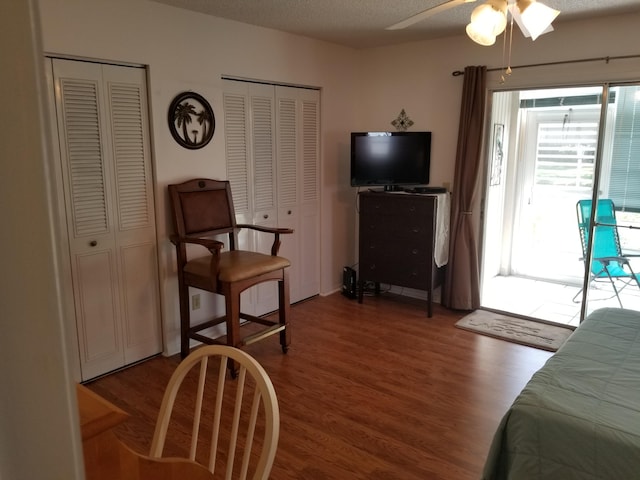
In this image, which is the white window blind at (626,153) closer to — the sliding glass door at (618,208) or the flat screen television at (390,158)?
the sliding glass door at (618,208)

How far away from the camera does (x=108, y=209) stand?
10.5 ft

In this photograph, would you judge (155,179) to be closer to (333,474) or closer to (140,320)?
(140,320)

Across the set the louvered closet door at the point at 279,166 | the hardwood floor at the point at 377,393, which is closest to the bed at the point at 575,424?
the hardwood floor at the point at 377,393

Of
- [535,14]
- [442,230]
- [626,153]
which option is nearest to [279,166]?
[442,230]

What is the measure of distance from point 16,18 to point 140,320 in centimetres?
341

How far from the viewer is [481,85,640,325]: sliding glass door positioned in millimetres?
4992

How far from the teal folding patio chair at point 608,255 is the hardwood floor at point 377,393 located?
3.28 ft

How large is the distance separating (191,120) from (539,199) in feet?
13.4

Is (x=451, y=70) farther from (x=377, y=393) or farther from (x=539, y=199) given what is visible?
(x=377, y=393)

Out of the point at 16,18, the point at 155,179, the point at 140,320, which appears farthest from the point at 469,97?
the point at 16,18

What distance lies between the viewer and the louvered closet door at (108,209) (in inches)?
118

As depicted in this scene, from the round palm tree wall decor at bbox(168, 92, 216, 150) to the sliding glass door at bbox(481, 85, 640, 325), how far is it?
2.45m

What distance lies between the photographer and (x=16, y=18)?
0.31 m

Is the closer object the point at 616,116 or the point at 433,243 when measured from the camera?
the point at 616,116
